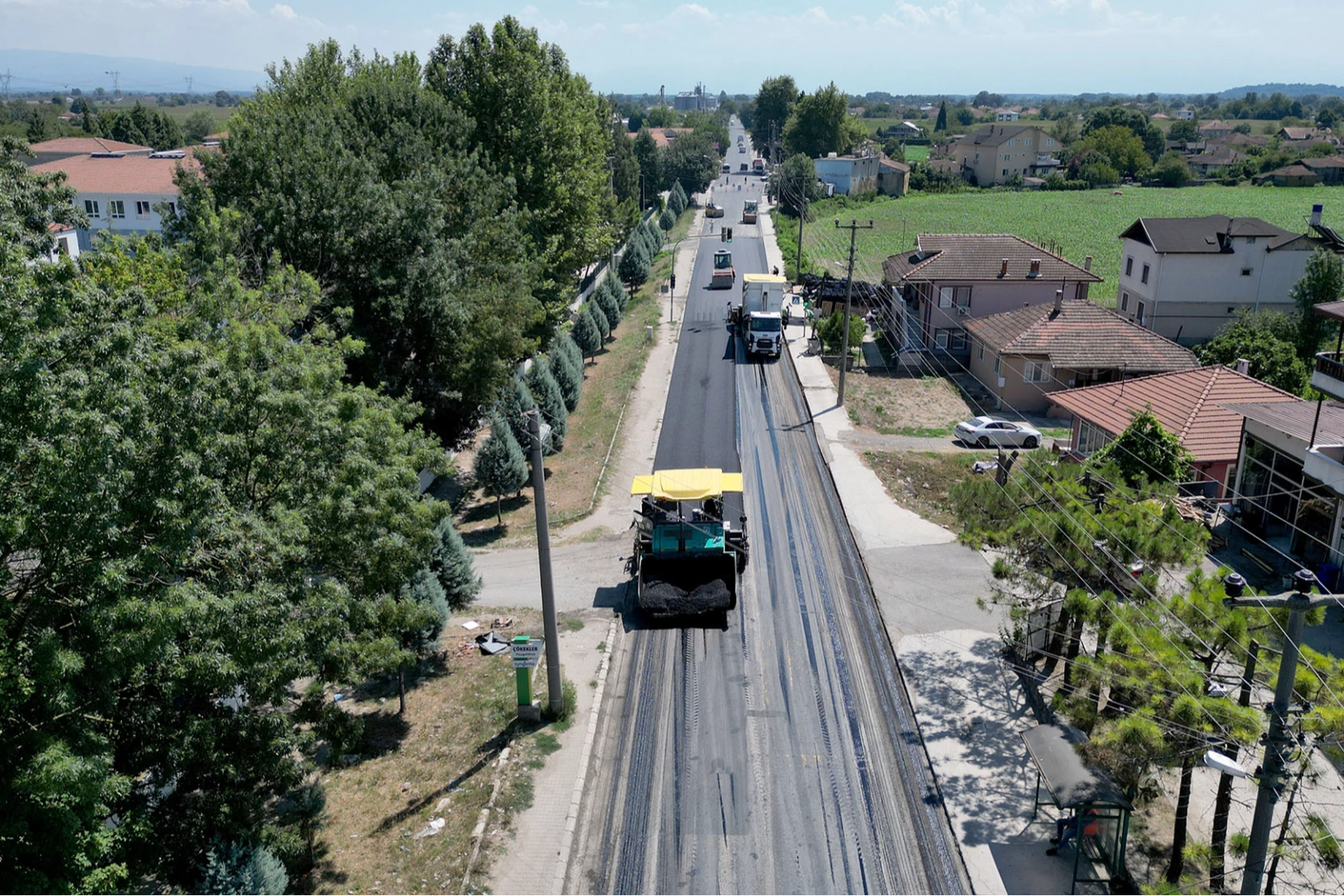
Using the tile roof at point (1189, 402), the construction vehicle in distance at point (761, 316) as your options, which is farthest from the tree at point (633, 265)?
the tile roof at point (1189, 402)

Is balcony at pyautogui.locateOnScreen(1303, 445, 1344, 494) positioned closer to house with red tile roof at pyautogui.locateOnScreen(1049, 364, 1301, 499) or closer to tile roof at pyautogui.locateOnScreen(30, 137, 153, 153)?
house with red tile roof at pyautogui.locateOnScreen(1049, 364, 1301, 499)

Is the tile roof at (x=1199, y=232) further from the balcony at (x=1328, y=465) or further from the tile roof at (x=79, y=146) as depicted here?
the tile roof at (x=79, y=146)

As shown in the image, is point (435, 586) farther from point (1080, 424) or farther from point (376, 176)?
point (1080, 424)

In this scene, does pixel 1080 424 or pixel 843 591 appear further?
pixel 1080 424

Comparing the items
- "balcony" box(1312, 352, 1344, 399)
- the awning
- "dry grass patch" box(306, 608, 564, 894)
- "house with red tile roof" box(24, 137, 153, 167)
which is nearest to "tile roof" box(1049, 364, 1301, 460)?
"balcony" box(1312, 352, 1344, 399)

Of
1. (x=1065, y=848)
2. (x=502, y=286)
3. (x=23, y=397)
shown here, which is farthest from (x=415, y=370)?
(x=1065, y=848)

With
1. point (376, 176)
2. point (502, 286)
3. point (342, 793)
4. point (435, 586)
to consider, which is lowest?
point (342, 793)

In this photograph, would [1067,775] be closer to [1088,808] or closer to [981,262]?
[1088,808]
